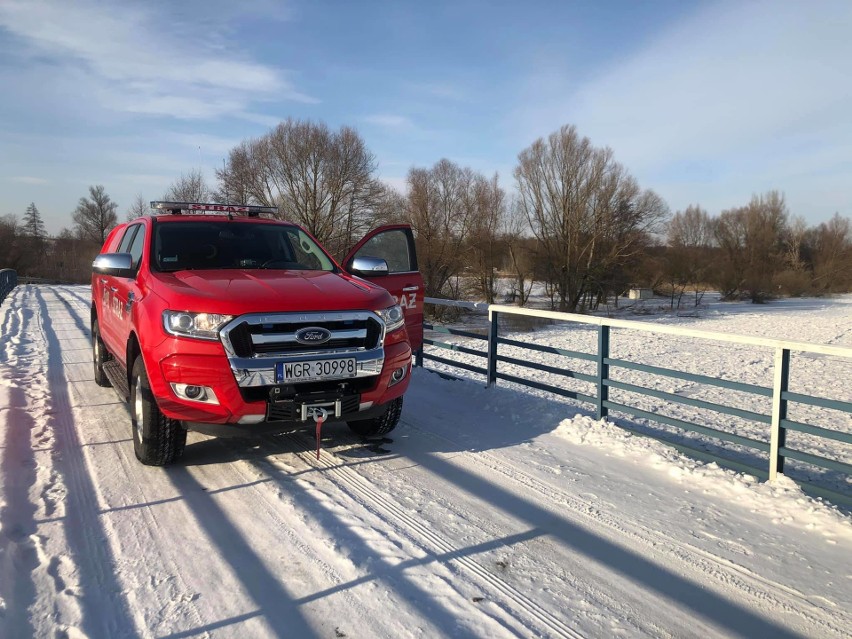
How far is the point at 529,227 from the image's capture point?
49.1m

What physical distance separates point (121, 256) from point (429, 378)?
456 centimetres

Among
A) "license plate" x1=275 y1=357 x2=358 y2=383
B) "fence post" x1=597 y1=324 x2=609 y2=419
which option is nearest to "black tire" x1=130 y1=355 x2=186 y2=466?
"license plate" x1=275 y1=357 x2=358 y2=383

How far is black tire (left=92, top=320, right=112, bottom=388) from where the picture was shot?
23.5 feet

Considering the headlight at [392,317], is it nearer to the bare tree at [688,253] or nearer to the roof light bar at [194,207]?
the roof light bar at [194,207]

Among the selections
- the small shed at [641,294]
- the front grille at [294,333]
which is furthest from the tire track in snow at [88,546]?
the small shed at [641,294]

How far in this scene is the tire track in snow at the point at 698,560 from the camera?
300 centimetres

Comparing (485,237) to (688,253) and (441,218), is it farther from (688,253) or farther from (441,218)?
(688,253)

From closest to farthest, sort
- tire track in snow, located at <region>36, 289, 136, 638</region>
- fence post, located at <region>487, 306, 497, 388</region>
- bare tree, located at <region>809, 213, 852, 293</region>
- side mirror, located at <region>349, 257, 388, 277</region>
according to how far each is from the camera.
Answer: tire track in snow, located at <region>36, 289, 136, 638</region> < side mirror, located at <region>349, 257, 388, 277</region> < fence post, located at <region>487, 306, 497, 388</region> < bare tree, located at <region>809, 213, 852, 293</region>

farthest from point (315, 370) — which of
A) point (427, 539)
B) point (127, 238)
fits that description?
point (127, 238)

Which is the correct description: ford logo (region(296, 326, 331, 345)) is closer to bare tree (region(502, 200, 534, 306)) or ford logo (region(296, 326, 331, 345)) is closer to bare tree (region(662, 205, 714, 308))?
bare tree (region(502, 200, 534, 306))

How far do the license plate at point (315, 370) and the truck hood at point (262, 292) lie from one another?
1.27ft

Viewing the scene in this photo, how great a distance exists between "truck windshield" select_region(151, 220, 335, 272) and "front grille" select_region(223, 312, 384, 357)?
1251 mm

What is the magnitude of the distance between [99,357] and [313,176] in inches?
1310

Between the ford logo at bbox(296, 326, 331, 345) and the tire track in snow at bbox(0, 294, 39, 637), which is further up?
the ford logo at bbox(296, 326, 331, 345)
